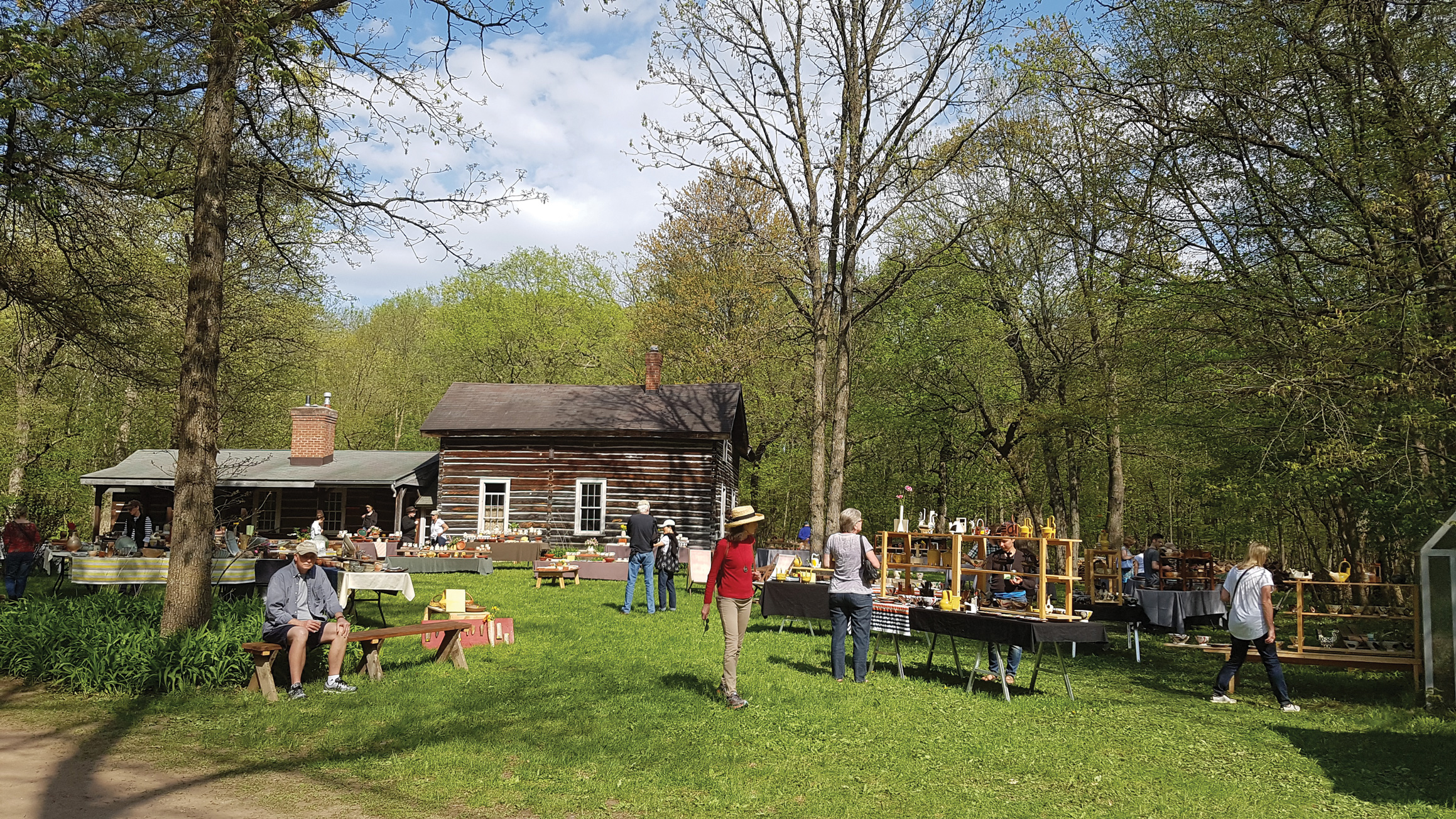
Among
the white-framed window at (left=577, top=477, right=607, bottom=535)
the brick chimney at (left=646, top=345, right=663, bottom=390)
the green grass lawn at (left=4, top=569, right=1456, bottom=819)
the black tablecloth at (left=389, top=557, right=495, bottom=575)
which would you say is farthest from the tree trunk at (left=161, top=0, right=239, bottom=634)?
the brick chimney at (left=646, top=345, right=663, bottom=390)

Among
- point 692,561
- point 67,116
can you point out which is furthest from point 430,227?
point 692,561

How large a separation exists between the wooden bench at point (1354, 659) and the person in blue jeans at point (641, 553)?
8.09 metres

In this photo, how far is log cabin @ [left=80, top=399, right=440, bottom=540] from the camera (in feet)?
82.7

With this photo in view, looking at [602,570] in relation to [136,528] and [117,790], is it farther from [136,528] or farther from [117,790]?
[117,790]

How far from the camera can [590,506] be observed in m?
25.4

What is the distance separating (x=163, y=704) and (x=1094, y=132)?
14.1 metres

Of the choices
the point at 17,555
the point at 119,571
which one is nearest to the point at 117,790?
the point at 119,571

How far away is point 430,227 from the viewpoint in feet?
33.0

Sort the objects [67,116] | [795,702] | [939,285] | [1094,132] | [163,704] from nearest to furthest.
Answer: [163,704]
[795,702]
[67,116]
[1094,132]
[939,285]

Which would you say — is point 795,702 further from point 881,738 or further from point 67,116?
point 67,116

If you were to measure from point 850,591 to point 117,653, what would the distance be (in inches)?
261

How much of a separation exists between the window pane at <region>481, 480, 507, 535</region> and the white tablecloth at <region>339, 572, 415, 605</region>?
14257mm

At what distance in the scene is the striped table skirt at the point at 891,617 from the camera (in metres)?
9.76

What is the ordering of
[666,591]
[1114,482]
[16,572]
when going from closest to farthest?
[16,572]
[666,591]
[1114,482]
